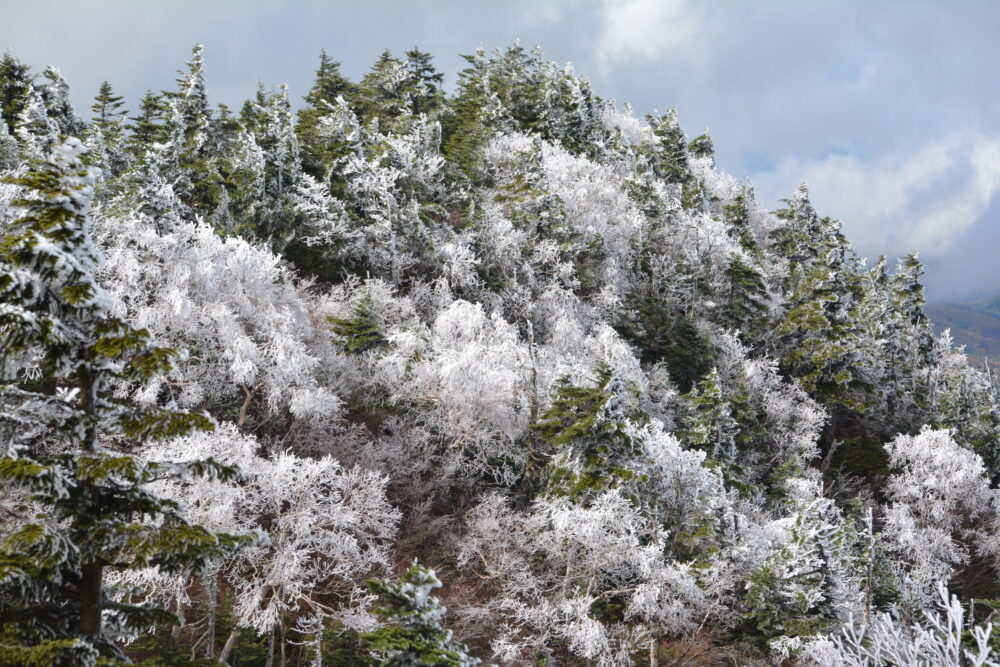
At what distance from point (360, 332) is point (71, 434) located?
81.5 feet

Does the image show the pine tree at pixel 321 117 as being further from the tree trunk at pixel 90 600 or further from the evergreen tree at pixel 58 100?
the tree trunk at pixel 90 600

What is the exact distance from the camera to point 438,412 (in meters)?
30.9

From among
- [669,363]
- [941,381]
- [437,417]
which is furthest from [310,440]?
[941,381]

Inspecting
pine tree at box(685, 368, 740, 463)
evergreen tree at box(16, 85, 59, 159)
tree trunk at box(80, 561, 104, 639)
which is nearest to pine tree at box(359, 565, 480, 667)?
tree trunk at box(80, 561, 104, 639)

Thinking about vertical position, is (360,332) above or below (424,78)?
below

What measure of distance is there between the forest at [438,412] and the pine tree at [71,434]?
0.14 ft

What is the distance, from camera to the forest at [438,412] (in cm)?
820

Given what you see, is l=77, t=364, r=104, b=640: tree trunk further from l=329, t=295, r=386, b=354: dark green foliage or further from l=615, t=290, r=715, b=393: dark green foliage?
l=615, t=290, r=715, b=393: dark green foliage

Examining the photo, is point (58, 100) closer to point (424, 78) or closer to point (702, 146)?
point (424, 78)

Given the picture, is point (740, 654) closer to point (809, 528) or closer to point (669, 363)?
point (809, 528)

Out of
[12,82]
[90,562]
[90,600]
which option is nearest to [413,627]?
[90,600]

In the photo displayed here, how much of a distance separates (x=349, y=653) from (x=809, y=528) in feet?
61.6

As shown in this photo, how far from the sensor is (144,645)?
19.8 m

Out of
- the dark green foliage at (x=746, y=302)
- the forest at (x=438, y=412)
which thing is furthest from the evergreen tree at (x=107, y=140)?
the dark green foliage at (x=746, y=302)
